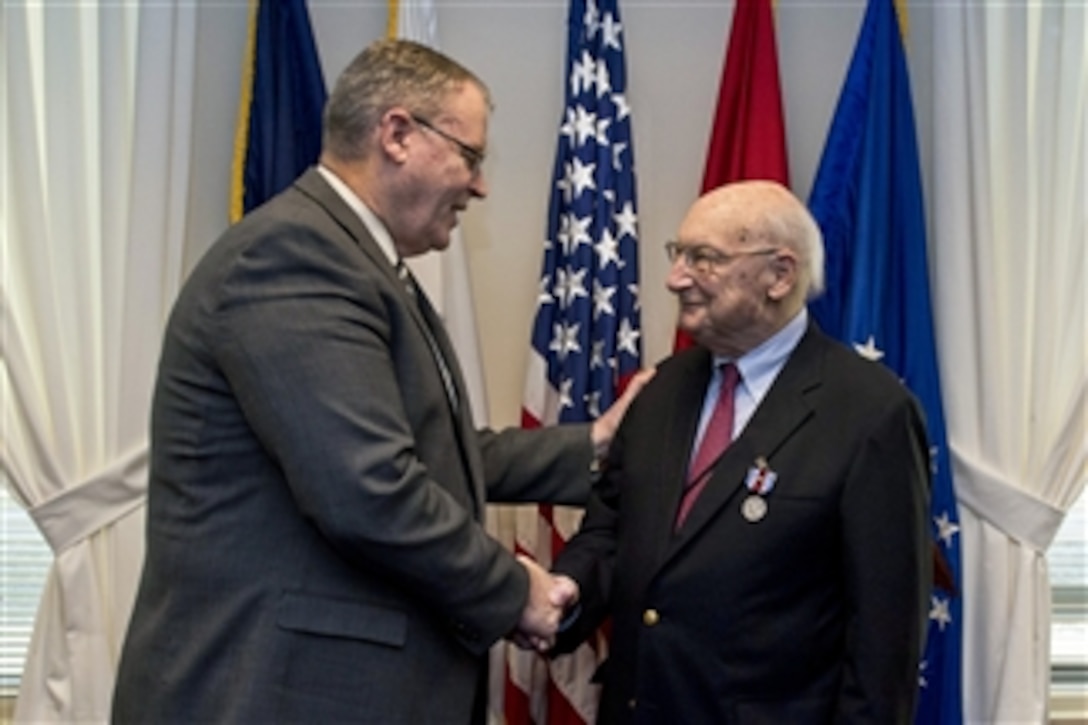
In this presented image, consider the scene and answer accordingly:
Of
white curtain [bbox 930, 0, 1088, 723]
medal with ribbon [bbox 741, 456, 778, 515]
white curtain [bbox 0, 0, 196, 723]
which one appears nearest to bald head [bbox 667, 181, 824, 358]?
medal with ribbon [bbox 741, 456, 778, 515]


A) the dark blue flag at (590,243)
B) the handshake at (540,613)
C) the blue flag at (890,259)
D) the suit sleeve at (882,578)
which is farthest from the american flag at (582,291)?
the suit sleeve at (882,578)

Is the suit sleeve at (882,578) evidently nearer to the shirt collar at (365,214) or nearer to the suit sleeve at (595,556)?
the suit sleeve at (595,556)

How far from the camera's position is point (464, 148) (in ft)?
6.07

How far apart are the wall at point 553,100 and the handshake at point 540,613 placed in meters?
1.15

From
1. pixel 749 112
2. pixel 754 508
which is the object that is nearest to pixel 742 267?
pixel 754 508

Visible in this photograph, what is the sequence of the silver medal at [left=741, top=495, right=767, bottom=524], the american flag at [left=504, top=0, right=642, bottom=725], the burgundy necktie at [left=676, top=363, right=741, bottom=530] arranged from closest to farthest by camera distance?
the silver medal at [left=741, top=495, right=767, bottom=524]
the burgundy necktie at [left=676, top=363, right=741, bottom=530]
the american flag at [left=504, top=0, right=642, bottom=725]

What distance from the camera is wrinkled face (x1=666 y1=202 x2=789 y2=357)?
204 centimetres

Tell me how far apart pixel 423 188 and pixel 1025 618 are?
1.81 m

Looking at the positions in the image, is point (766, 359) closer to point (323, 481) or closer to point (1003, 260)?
point (323, 481)

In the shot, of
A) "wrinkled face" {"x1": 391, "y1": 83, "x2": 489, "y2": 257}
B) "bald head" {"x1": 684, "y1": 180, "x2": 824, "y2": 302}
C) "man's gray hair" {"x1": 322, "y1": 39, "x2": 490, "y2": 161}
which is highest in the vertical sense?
"man's gray hair" {"x1": 322, "y1": 39, "x2": 490, "y2": 161}

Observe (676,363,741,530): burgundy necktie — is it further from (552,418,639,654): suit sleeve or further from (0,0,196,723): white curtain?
(0,0,196,723): white curtain

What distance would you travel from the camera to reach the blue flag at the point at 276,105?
283cm

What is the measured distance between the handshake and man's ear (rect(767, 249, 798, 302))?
650 millimetres

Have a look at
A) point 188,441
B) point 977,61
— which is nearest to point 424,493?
point 188,441
